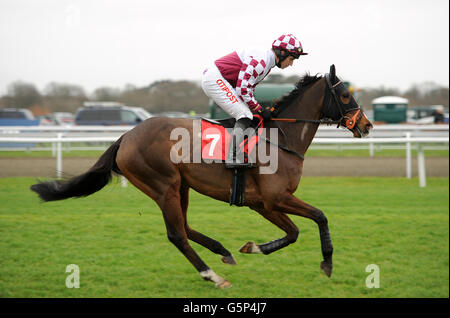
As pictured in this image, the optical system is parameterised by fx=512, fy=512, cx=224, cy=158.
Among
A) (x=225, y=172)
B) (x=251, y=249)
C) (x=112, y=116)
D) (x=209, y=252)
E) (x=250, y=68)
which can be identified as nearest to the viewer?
(x=250, y=68)

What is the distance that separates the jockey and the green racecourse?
0.99 m

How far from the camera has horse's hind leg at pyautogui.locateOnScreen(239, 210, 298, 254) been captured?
3.30 m

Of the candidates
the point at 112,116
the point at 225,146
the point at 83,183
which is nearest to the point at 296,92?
the point at 225,146

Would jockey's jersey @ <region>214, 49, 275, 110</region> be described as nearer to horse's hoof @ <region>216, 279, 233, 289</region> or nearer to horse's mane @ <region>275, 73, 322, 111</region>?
horse's mane @ <region>275, 73, 322, 111</region>

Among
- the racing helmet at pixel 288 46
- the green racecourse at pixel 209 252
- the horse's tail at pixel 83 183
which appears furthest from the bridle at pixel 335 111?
the green racecourse at pixel 209 252

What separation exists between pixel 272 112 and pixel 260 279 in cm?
195

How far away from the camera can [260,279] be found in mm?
4871

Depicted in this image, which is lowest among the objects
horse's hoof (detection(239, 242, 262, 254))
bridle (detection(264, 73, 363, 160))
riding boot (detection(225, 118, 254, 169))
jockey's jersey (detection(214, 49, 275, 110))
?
horse's hoof (detection(239, 242, 262, 254))

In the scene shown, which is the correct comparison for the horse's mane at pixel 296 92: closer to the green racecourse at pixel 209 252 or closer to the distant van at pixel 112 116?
the green racecourse at pixel 209 252

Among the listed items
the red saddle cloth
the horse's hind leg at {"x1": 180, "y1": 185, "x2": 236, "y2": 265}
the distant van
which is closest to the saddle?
the red saddle cloth

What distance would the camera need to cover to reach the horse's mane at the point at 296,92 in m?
3.64

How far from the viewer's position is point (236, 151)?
332 centimetres

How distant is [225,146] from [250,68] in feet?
1.85

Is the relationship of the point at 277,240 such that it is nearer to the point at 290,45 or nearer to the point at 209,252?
the point at 290,45
